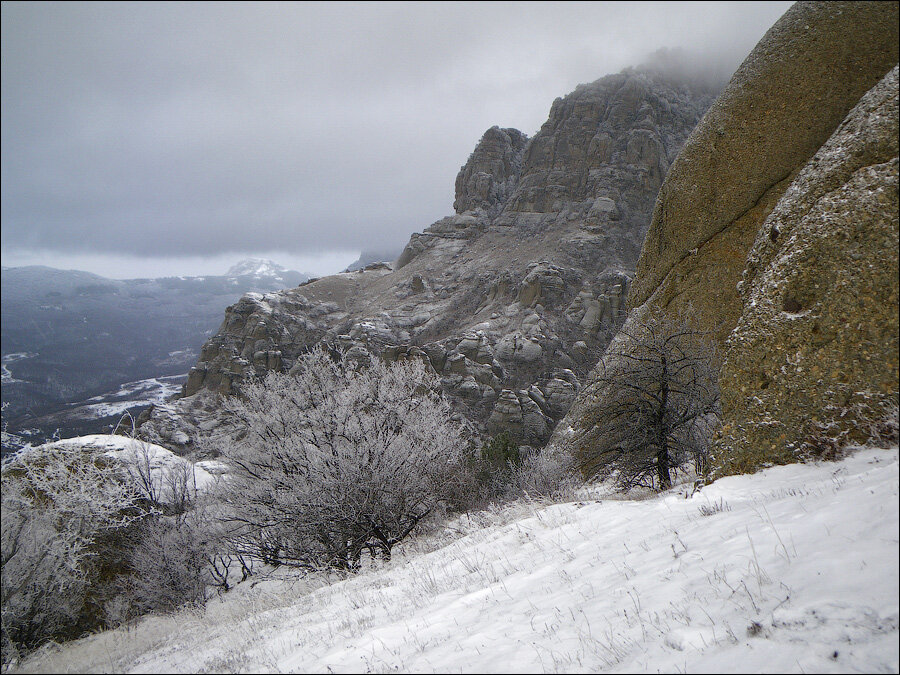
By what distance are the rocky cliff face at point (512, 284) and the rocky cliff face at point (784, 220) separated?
25439 millimetres

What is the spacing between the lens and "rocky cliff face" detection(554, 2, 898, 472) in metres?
4.82

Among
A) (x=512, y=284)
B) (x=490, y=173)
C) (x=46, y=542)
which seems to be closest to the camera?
(x=46, y=542)

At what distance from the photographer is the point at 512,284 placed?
6700 cm

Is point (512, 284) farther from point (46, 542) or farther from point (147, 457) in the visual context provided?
point (46, 542)

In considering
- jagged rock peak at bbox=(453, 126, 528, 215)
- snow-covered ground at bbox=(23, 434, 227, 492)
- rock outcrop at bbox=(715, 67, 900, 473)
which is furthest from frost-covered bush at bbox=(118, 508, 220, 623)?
jagged rock peak at bbox=(453, 126, 528, 215)

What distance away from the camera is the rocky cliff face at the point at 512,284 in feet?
170

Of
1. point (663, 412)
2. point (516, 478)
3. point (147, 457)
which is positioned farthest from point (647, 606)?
point (516, 478)

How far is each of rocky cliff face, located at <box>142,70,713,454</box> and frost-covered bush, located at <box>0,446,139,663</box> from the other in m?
30.1

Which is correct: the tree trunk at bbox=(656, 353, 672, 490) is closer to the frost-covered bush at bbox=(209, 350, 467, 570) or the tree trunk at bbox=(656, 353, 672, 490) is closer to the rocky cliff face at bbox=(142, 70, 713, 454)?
the frost-covered bush at bbox=(209, 350, 467, 570)

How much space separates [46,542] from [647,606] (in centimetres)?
625

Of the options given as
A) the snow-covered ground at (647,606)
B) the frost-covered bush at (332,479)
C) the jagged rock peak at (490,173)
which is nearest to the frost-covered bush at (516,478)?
the frost-covered bush at (332,479)

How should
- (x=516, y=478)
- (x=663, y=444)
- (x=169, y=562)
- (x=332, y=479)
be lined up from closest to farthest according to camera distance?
(x=663, y=444), (x=332, y=479), (x=169, y=562), (x=516, y=478)

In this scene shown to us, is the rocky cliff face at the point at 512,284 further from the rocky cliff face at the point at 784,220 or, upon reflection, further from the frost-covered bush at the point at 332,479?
the rocky cliff face at the point at 784,220

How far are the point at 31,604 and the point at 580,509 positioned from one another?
6.71 m
